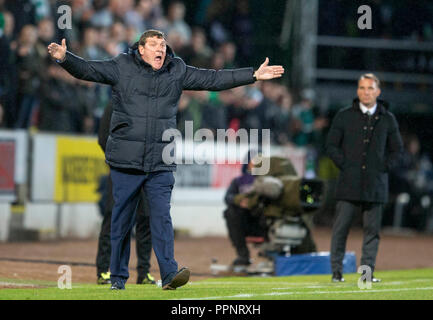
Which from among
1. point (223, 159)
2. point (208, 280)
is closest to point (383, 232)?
point (223, 159)

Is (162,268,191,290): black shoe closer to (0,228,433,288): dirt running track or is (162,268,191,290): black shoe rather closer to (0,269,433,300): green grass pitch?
(0,269,433,300): green grass pitch

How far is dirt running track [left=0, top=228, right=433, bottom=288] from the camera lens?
11.8 meters

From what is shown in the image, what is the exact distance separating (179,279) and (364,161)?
11.2 ft

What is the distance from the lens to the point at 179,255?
16031mm

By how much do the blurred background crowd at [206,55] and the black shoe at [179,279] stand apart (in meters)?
8.25

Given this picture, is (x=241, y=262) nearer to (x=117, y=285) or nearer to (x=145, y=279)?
(x=145, y=279)

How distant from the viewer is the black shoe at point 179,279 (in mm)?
8391

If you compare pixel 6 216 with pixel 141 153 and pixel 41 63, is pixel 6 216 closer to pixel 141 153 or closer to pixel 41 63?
pixel 41 63

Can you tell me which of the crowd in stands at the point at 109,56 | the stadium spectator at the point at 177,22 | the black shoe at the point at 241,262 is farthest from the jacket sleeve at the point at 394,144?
the stadium spectator at the point at 177,22

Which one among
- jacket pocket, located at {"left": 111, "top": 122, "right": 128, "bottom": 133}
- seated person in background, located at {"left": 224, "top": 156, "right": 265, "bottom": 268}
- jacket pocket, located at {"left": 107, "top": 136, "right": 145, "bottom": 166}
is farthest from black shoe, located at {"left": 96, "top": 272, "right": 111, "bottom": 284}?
seated person in background, located at {"left": 224, "top": 156, "right": 265, "bottom": 268}

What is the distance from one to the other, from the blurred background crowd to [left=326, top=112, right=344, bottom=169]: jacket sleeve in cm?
657

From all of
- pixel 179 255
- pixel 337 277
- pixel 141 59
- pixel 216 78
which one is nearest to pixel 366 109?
pixel 337 277

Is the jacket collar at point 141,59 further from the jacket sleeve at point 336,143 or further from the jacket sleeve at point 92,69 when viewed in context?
the jacket sleeve at point 336,143

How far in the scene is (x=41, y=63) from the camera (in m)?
16.6
